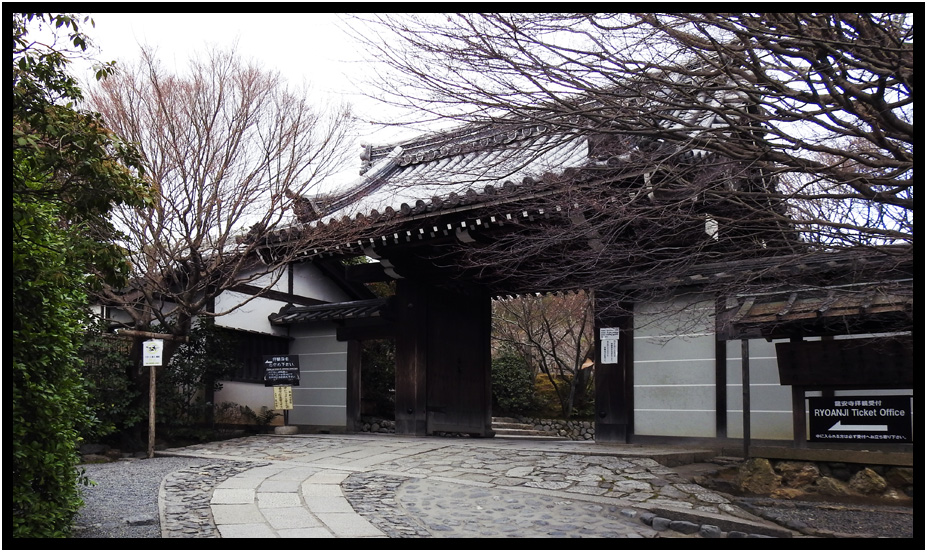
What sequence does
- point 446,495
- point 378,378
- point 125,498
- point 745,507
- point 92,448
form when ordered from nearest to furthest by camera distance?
1. point 125,498
2. point 745,507
3. point 446,495
4. point 92,448
5. point 378,378

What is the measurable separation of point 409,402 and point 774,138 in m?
8.51

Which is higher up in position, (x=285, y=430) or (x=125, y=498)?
(x=125, y=498)

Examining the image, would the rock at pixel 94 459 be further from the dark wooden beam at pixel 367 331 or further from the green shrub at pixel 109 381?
the dark wooden beam at pixel 367 331

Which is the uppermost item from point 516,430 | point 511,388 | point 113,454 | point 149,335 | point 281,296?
point 281,296

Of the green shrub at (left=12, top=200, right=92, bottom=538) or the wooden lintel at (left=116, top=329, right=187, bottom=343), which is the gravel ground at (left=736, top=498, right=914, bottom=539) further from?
the wooden lintel at (left=116, top=329, right=187, bottom=343)

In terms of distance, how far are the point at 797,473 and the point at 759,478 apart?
385 mm

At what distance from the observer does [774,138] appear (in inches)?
242

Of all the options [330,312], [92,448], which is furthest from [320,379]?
[92,448]

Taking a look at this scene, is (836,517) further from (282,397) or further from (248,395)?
(248,395)

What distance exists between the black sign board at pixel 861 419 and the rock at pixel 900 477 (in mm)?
359

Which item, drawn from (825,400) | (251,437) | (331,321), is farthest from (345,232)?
(825,400)

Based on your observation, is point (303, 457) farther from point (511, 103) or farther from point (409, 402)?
point (511, 103)

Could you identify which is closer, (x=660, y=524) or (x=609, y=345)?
(x=660, y=524)

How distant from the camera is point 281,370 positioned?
13.6 metres
